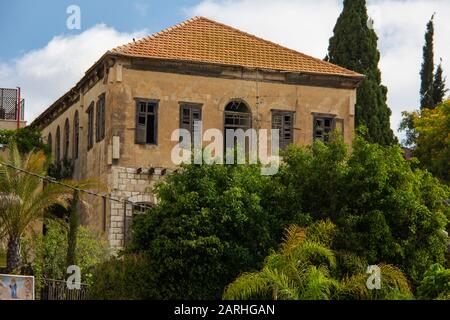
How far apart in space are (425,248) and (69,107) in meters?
19.8

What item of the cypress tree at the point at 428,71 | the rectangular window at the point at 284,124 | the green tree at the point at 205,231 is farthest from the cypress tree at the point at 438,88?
the green tree at the point at 205,231

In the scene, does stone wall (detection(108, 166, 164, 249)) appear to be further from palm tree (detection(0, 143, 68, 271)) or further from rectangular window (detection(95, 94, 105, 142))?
palm tree (detection(0, 143, 68, 271))

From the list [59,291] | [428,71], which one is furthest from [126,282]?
[428,71]

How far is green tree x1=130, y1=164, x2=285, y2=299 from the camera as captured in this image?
33.6 metres

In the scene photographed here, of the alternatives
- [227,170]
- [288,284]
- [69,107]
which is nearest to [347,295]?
[288,284]

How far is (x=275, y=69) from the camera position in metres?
44.8

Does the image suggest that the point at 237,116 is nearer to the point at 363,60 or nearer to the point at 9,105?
the point at 363,60

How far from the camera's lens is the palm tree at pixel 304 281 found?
2572 centimetres

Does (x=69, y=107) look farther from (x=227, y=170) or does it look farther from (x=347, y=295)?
(x=347, y=295)

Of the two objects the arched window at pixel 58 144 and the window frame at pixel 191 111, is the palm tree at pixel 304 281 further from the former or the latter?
the arched window at pixel 58 144

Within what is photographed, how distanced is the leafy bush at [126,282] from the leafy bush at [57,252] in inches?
55.0

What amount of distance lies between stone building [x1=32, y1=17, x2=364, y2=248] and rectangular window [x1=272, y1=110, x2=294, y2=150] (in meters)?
0.04

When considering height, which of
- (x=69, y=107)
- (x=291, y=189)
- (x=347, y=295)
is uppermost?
(x=69, y=107)

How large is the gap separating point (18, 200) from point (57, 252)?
88.7 inches
